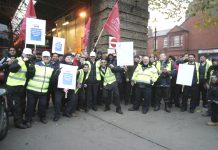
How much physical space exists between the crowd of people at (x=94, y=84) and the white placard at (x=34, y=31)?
44 centimetres

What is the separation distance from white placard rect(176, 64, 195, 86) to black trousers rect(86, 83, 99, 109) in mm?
2732

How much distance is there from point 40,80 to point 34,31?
5.36 feet

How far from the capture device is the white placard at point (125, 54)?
28.9 feet

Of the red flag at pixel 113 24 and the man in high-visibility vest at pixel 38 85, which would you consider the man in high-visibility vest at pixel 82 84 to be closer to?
the man in high-visibility vest at pixel 38 85

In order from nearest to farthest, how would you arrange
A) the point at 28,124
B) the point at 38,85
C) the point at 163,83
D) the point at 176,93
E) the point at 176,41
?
1. the point at 28,124
2. the point at 38,85
3. the point at 163,83
4. the point at 176,93
5. the point at 176,41

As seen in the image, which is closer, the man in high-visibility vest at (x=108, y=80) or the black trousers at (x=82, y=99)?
the black trousers at (x=82, y=99)

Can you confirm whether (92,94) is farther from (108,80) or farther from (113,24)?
(113,24)

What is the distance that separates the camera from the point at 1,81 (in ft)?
35.1

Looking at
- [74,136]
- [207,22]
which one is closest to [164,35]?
[207,22]

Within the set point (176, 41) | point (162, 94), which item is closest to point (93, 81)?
point (162, 94)

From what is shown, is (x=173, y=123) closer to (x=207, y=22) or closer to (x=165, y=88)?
(x=165, y=88)

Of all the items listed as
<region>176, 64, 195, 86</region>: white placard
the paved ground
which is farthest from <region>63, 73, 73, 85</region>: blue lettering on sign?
<region>176, 64, 195, 86</region>: white placard

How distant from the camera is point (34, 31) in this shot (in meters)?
7.82

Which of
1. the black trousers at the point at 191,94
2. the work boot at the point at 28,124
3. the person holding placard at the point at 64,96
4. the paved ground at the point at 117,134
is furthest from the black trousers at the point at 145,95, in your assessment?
the work boot at the point at 28,124
